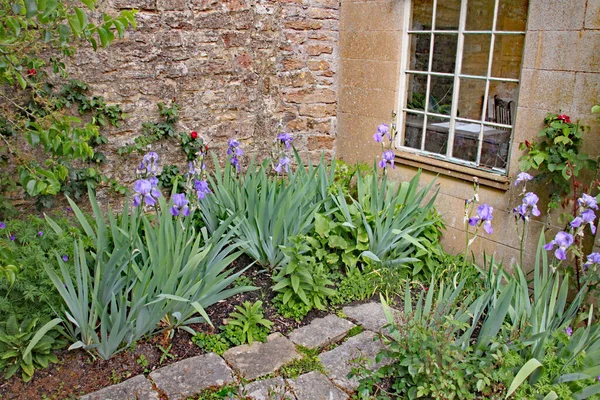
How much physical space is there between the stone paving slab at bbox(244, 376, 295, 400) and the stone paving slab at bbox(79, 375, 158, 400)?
18.3 inches

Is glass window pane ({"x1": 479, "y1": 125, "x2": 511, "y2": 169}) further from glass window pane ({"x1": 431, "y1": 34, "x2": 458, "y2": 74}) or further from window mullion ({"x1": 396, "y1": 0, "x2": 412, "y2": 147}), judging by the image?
window mullion ({"x1": 396, "y1": 0, "x2": 412, "y2": 147})

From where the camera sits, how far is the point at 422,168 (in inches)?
177

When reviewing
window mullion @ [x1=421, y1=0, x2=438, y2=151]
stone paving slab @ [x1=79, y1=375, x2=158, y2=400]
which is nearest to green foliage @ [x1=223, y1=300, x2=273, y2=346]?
stone paving slab @ [x1=79, y1=375, x2=158, y2=400]

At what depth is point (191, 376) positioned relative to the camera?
8.79 ft

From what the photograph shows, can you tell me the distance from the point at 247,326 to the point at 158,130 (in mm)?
2120

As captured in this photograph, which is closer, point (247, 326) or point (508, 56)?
point (247, 326)

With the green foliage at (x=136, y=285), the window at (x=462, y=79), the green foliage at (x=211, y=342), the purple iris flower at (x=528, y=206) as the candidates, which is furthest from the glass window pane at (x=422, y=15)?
the green foliage at (x=211, y=342)

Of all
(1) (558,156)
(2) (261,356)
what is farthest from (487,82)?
(2) (261,356)

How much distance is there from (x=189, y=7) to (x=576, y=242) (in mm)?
3497

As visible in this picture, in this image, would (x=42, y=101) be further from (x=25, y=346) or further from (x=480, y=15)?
(x=480, y=15)

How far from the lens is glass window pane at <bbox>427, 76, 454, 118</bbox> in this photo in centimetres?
430

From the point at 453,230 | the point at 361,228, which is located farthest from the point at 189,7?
the point at 453,230

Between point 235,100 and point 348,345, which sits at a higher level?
point 235,100

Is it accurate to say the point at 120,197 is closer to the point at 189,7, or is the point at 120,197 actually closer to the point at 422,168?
the point at 189,7
